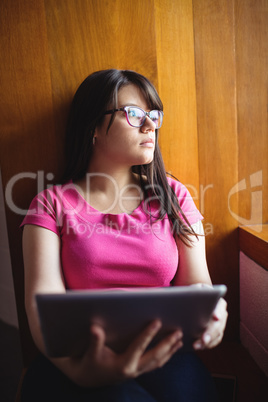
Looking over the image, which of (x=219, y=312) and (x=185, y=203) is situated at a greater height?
(x=185, y=203)

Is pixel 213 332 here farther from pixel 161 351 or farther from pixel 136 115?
pixel 136 115

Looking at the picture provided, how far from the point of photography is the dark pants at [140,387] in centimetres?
77

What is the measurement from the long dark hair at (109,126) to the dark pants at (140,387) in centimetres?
41

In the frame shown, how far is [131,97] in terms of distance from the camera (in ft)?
3.41

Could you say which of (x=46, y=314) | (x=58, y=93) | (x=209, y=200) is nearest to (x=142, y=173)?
(x=209, y=200)

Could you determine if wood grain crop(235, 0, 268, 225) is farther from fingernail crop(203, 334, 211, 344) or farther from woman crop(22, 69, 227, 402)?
fingernail crop(203, 334, 211, 344)

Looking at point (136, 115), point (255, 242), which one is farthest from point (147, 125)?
point (255, 242)

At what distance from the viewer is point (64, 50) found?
3.84ft

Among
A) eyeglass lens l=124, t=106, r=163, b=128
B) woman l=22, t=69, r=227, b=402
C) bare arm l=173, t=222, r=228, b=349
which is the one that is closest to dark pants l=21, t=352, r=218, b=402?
woman l=22, t=69, r=227, b=402

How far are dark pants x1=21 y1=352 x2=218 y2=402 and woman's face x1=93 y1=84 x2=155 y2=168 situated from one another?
0.68 meters

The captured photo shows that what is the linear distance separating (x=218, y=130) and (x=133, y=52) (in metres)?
0.48

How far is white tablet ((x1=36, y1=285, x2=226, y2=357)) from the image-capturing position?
60 cm

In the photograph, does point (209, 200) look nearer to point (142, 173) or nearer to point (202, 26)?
point (142, 173)

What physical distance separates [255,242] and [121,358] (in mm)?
743
